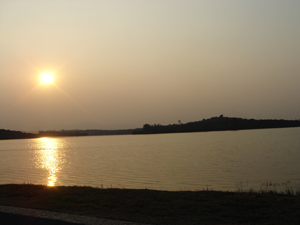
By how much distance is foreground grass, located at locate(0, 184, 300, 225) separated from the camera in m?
9.37

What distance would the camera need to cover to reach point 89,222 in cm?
882

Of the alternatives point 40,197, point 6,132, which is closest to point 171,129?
point 6,132

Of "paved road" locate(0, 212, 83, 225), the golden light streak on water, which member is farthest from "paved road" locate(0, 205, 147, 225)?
the golden light streak on water

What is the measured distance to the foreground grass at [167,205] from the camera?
9367 mm

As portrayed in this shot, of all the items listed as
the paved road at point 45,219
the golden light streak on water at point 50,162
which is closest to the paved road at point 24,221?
the paved road at point 45,219

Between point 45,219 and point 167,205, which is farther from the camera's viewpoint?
point 167,205

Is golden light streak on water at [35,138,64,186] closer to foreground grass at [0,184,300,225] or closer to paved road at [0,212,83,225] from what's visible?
foreground grass at [0,184,300,225]

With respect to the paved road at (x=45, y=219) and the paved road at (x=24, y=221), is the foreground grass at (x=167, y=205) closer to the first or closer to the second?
the paved road at (x=45, y=219)

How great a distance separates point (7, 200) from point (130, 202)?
4.93 m

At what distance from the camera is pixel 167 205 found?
1112 centimetres

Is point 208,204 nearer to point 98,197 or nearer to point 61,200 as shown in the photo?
point 98,197

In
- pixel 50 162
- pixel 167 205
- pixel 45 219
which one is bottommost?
pixel 50 162

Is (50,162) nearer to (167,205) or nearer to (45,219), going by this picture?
(167,205)

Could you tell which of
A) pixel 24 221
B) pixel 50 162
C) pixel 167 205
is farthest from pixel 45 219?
pixel 50 162
